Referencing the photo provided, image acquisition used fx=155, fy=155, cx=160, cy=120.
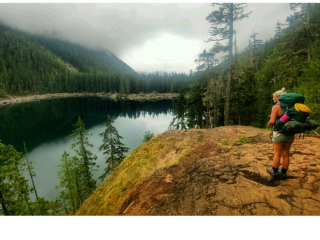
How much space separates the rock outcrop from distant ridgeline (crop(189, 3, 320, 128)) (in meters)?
6.08

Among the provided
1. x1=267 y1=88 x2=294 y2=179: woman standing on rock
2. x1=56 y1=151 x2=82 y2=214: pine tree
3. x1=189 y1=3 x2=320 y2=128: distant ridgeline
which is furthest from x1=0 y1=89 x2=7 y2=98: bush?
x1=267 y1=88 x2=294 y2=179: woman standing on rock

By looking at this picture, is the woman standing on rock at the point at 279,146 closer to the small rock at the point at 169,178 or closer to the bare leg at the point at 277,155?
the bare leg at the point at 277,155

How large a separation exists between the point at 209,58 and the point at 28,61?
174 m

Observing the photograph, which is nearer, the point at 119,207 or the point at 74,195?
the point at 119,207

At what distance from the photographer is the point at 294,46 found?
13836 millimetres

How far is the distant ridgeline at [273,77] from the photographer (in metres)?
9.33

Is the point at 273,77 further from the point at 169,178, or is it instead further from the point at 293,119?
the point at 169,178

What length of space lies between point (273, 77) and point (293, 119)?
2265cm

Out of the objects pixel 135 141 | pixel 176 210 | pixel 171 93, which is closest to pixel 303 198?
pixel 176 210

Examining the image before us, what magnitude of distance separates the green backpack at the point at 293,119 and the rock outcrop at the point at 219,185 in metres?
1.05

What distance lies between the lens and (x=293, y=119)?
9.84ft

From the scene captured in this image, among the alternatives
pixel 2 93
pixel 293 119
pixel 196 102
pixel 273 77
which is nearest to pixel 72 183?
pixel 293 119

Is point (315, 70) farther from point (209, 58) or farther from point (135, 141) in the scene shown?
point (135, 141)

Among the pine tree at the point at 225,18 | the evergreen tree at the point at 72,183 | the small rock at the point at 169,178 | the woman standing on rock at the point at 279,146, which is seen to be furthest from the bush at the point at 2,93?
the woman standing on rock at the point at 279,146
